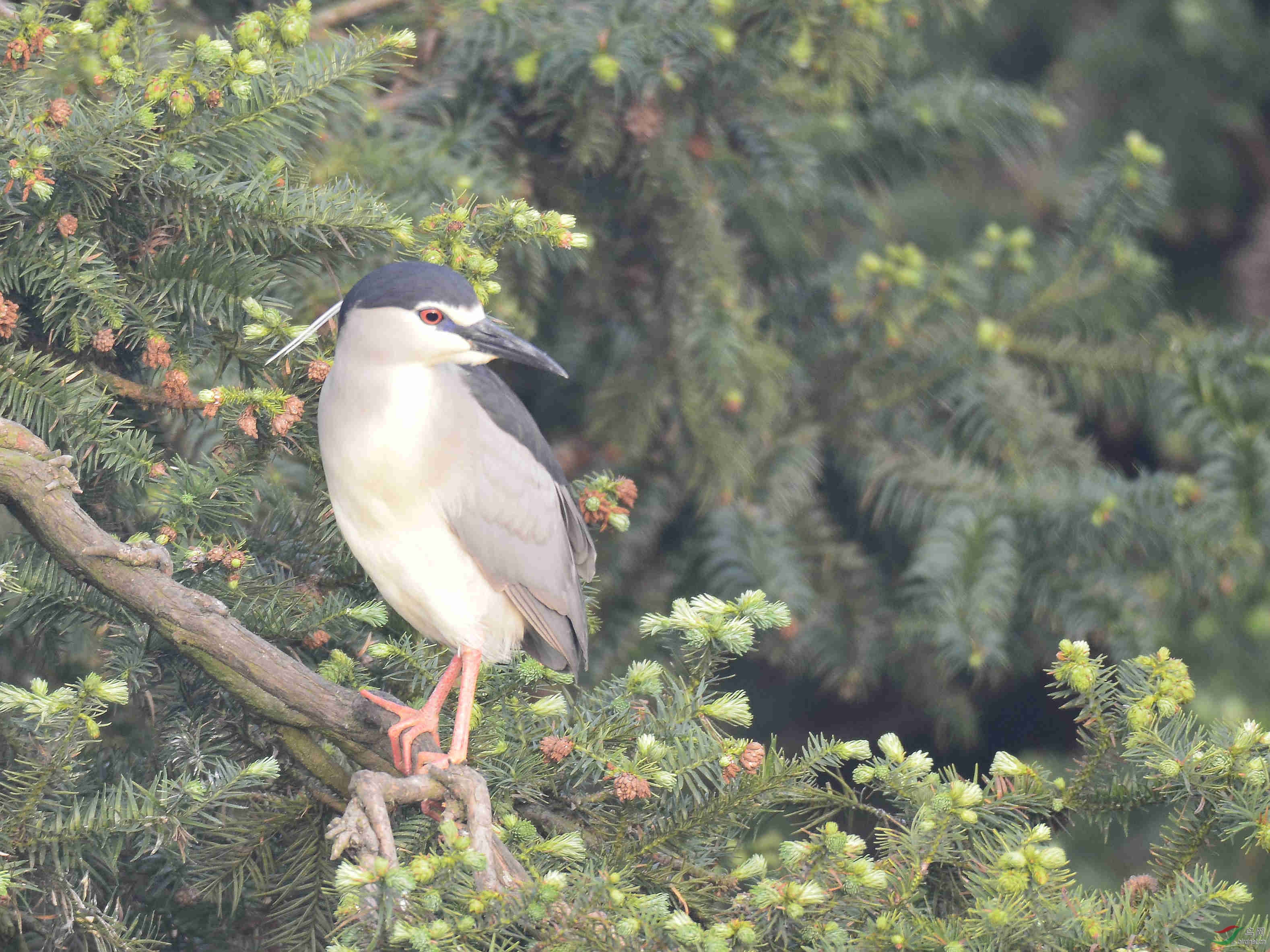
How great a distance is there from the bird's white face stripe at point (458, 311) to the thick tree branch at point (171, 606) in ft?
2.20

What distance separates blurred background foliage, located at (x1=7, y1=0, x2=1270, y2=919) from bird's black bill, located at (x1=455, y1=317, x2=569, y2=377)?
0.59m

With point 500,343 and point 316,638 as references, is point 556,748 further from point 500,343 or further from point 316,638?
point 500,343

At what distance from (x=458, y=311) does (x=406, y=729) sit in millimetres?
750

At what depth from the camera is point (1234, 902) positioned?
165cm

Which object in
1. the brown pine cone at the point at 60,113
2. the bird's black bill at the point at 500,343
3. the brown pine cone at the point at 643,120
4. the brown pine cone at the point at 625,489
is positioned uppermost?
the brown pine cone at the point at 60,113

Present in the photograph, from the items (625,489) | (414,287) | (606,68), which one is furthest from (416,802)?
(606,68)

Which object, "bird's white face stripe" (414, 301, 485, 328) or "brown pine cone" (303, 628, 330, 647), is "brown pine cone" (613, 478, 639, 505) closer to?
"bird's white face stripe" (414, 301, 485, 328)

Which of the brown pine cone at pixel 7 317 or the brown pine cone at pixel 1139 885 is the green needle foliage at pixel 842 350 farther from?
the brown pine cone at pixel 1139 885

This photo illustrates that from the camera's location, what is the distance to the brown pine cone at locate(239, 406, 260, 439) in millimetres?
2072

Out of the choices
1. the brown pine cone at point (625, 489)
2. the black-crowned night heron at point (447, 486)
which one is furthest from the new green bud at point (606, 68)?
the brown pine cone at point (625, 489)

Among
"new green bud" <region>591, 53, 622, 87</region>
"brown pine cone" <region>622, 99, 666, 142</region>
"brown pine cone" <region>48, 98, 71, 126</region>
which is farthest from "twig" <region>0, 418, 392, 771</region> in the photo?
"brown pine cone" <region>622, 99, 666, 142</region>

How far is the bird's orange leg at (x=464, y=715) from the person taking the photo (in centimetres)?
207

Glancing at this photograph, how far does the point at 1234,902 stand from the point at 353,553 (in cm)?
155

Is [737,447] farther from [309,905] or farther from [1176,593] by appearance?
[309,905]
